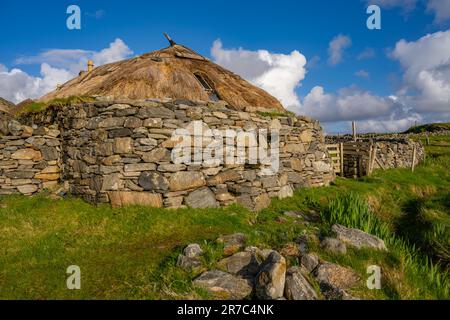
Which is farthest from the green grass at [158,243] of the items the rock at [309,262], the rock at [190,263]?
the rock at [309,262]

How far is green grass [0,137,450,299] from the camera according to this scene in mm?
3951

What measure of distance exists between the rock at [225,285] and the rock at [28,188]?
20.8 feet

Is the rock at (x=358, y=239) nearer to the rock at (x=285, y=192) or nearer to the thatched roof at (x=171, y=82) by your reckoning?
the rock at (x=285, y=192)

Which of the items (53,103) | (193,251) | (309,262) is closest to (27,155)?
(53,103)

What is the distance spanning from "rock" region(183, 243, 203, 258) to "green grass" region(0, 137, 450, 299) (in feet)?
0.40

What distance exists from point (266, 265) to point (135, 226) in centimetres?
325

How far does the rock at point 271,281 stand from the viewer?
11.6 ft

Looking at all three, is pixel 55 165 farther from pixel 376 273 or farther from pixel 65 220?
pixel 376 273

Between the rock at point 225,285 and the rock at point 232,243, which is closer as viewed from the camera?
the rock at point 225,285

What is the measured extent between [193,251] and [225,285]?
3.13 ft

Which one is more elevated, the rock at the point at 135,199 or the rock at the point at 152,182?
the rock at the point at 152,182

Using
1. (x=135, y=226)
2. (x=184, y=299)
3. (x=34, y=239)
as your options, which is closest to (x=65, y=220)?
(x=34, y=239)

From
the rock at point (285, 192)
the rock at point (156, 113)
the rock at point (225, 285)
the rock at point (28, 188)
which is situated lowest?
the rock at point (225, 285)
